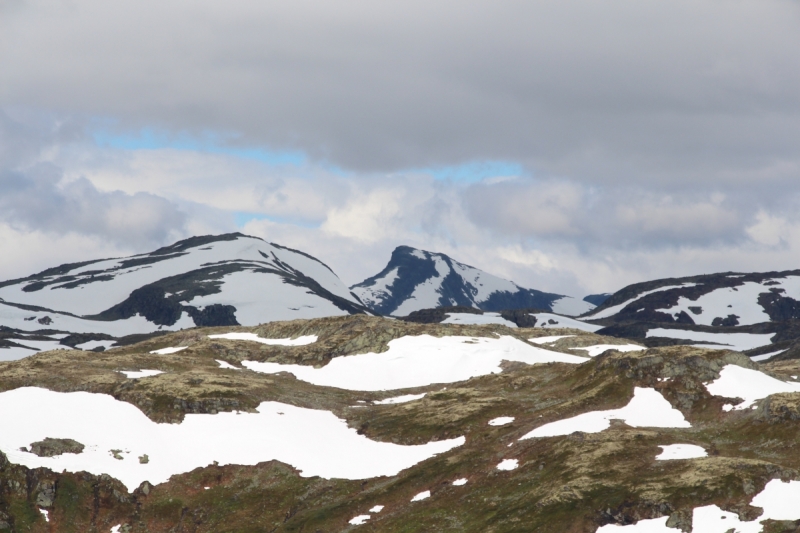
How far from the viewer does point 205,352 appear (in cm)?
14988

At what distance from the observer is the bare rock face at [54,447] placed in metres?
84.2

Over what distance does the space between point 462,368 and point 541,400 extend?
115 ft

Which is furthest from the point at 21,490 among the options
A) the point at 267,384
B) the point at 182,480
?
the point at 267,384

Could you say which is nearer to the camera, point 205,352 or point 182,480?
point 182,480

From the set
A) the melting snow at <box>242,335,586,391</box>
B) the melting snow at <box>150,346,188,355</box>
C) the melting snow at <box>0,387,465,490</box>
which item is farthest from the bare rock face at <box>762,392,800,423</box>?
the melting snow at <box>150,346,188,355</box>

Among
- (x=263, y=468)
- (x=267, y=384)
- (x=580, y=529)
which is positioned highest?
(x=267, y=384)

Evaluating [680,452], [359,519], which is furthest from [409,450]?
[680,452]

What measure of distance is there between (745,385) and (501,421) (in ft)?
93.7

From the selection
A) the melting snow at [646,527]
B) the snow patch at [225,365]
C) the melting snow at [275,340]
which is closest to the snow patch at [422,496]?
the melting snow at [646,527]

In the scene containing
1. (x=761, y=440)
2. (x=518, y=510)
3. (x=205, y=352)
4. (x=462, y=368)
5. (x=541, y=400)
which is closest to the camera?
(x=518, y=510)

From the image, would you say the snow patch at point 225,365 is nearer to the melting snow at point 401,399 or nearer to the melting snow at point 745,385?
the melting snow at point 401,399

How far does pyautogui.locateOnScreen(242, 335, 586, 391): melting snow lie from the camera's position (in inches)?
5354

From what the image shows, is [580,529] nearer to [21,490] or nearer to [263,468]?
[263,468]

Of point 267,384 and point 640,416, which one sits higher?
point 267,384
